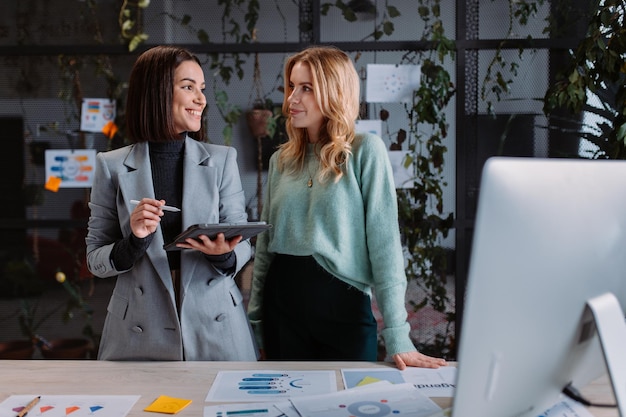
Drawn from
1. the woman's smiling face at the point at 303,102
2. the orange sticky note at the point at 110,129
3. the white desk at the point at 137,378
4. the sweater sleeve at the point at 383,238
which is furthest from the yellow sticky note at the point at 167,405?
the orange sticky note at the point at 110,129

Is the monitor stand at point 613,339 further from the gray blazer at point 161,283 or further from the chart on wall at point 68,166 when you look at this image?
the chart on wall at point 68,166

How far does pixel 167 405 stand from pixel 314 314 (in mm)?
694

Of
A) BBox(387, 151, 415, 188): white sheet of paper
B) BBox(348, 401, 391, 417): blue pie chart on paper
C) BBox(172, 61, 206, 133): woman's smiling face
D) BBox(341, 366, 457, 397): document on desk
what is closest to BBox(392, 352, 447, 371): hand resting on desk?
BBox(341, 366, 457, 397): document on desk

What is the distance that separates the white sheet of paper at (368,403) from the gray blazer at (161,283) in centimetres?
60

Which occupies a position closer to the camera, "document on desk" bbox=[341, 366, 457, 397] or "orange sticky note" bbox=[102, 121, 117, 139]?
"document on desk" bbox=[341, 366, 457, 397]

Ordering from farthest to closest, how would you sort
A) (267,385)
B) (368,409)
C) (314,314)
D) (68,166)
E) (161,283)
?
(68,166)
(314,314)
(161,283)
(267,385)
(368,409)

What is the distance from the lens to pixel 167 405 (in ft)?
4.42

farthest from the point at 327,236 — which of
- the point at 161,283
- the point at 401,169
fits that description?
the point at 401,169

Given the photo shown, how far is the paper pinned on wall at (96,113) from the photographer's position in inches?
130

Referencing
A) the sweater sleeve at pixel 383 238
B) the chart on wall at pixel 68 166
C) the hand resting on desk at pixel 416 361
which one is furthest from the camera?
the chart on wall at pixel 68 166

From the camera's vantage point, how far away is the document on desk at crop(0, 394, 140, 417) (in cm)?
133

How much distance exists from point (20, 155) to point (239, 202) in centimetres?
187

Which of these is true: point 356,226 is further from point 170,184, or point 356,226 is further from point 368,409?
point 368,409

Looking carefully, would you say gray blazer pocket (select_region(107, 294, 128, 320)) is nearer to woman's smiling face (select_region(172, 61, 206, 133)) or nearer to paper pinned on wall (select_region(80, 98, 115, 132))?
woman's smiling face (select_region(172, 61, 206, 133))
